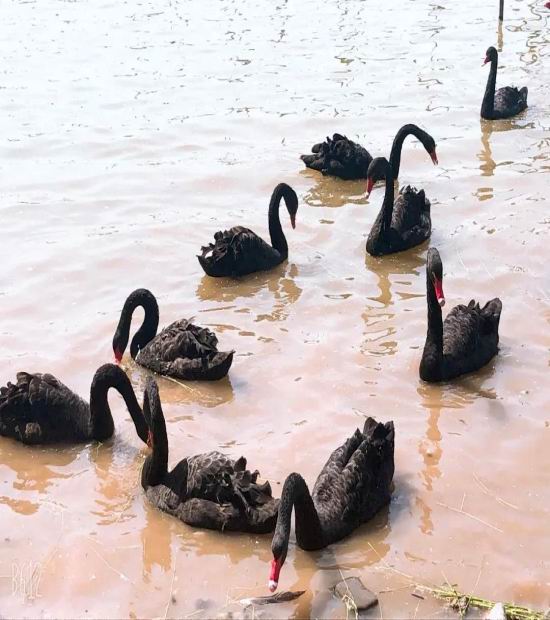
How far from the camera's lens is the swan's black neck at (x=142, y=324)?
7.31 m

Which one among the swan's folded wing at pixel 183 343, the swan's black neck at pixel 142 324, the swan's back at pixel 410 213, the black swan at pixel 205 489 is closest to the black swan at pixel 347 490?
the black swan at pixel 205 489

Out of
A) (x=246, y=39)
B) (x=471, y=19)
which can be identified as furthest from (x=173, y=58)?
(x=471, y=19)

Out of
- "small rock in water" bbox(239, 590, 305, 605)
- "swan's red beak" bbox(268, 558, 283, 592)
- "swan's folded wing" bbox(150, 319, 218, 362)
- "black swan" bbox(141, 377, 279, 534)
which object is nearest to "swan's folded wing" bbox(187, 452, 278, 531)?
"black swan" bbox(141, 377, 279, 534)

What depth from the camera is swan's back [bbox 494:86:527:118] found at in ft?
40.2

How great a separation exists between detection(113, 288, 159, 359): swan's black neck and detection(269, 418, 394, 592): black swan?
6.85ft

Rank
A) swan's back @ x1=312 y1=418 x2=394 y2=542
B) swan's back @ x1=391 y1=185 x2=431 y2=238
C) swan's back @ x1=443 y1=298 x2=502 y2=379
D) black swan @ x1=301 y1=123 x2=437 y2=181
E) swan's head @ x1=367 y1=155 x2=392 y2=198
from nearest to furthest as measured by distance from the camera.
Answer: swan's back @ x1=312 y1=418 x2=394 y2=542, swan's back @ x1=443 y1=298 x2=502 y2=379, swan's back @ x1=391 y1=185 x2=431 y2=238, swan's head @ x1=367 y1=155 x2=392 y2=198, black swan @ x1=301 y1=123 x2=437 y2=181

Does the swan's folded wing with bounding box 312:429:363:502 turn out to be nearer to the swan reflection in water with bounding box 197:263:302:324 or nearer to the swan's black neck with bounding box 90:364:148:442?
the swan's black neck with bounding box 90:364:148:442

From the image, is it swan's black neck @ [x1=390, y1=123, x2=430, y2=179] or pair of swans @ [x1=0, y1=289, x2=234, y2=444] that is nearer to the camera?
pair of swans @ [x1=0, y1=289, x2=234, y2=444]

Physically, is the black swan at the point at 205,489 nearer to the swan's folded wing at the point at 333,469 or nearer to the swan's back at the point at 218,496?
the swan's back at the point at 218,496

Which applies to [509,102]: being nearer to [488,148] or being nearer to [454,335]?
[488,148]

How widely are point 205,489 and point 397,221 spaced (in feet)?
14.1

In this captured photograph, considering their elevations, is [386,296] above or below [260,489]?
above

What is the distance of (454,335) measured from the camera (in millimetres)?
7160

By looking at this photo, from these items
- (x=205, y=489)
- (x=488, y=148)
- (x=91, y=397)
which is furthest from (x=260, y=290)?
(x=488, y=148)
